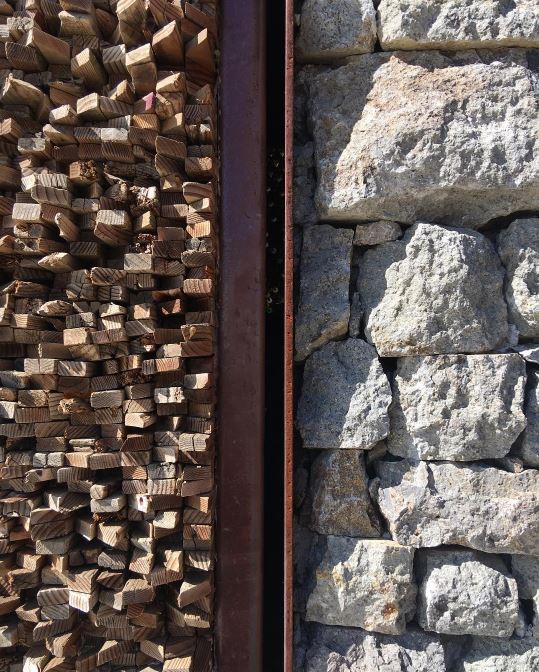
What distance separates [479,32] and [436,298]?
1.06m

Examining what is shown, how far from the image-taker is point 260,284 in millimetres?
1789

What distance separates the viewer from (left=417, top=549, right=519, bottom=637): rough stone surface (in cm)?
175

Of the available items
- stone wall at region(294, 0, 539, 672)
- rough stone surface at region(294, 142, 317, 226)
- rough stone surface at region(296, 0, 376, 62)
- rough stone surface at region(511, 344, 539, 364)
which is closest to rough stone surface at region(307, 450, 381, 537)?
stone wall at region(294, 0, 539, 672)

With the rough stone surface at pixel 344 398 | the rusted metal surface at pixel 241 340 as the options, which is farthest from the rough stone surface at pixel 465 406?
the rusted metal surface at pixel 241 340

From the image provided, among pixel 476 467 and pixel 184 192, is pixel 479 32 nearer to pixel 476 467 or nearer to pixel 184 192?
pixel 184 192

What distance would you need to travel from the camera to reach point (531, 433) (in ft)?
5.86

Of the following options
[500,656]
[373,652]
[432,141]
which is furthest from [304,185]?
[500,656]

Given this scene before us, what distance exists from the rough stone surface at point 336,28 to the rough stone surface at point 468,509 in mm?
1715

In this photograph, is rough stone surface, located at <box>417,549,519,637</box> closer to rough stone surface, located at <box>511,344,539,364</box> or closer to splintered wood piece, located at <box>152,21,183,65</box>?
rough stone surface, located at <box>511,344,539,364</box>

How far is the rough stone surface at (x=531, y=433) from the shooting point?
5.84 ft

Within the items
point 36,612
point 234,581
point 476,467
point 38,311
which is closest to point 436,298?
point 476,467

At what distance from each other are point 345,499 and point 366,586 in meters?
0.33

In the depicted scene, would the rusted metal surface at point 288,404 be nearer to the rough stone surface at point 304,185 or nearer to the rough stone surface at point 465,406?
the rough stone surface at point 304,185

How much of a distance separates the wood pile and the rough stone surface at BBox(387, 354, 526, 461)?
804 millimetres
